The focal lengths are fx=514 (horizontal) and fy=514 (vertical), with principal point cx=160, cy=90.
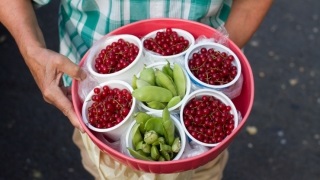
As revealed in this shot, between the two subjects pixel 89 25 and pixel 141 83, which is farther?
pixel 89 25

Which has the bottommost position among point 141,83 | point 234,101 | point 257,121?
point 257,121

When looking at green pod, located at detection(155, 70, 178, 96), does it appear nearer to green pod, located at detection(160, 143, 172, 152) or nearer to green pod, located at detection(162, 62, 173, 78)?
green pod, located at detection(162, 62, 173, 78)

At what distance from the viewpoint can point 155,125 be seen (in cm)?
114

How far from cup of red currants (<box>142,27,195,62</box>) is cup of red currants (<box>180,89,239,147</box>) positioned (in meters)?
0.12

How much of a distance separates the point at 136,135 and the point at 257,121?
4.18 ft

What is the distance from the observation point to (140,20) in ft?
4.25

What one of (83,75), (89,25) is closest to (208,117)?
(83,75)

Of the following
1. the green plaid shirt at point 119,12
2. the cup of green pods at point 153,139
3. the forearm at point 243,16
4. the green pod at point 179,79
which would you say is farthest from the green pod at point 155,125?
the forearm at point 243,16

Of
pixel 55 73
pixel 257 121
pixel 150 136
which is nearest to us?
pixel 150 136

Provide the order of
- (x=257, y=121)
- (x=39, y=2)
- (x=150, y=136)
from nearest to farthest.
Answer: (x=150, y=136)
(x=39, y=2)
(x=257, y=121)

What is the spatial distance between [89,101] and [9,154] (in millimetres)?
1131

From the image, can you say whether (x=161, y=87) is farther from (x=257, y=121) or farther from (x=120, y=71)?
(x=257, y=121)

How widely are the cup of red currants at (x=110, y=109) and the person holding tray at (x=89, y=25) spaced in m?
0.05

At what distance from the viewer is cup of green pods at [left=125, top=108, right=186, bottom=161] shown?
112 centimetres
